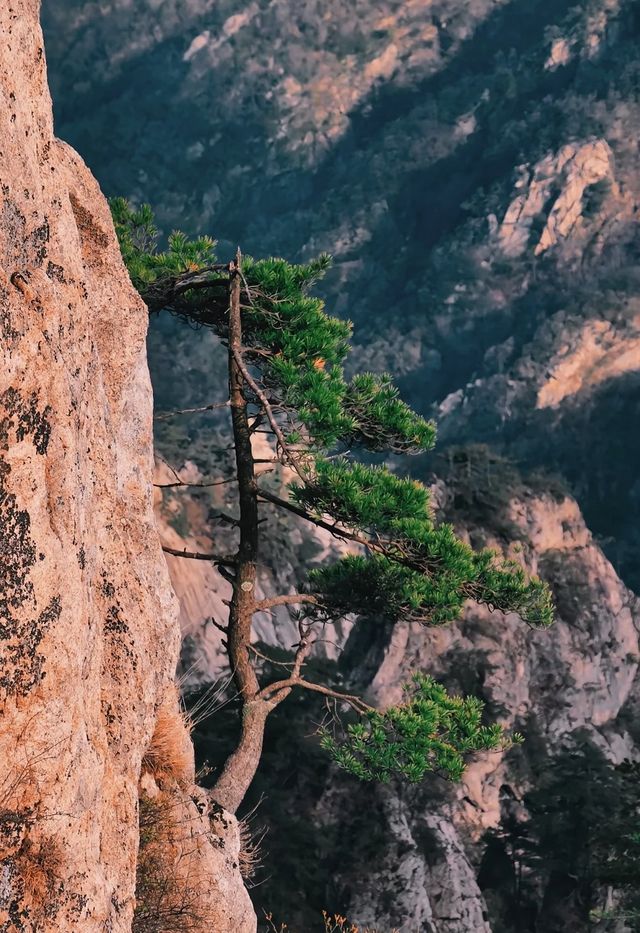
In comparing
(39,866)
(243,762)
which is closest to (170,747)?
(243,762)

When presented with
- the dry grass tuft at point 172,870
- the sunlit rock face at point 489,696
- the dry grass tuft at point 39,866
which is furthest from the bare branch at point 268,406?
the sunlit rock face at point 489,696

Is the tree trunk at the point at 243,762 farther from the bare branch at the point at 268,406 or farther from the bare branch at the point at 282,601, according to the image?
the bare branch at the point at 268,406

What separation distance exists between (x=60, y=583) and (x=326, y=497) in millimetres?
4591

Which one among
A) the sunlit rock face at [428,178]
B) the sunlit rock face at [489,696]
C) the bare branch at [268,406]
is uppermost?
the sunlit rock face at [428,178]

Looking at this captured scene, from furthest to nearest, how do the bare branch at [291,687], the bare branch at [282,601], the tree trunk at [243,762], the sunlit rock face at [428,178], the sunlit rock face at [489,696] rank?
1. the sunlit rock face at [428,178]
2. the sunlit rock face at [489,696]
3. the bare branch at [282,601]
4. the bare branch at [291,687]
5. the tree trunk at [243,762]

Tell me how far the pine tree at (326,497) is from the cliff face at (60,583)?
234 centimetres

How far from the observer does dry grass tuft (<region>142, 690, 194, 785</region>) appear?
7641mm

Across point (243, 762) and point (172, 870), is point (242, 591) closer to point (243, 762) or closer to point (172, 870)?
point (243, 762)

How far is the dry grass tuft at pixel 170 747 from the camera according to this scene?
764 centimetres

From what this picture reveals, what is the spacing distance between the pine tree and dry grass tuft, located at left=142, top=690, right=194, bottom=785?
114 cm

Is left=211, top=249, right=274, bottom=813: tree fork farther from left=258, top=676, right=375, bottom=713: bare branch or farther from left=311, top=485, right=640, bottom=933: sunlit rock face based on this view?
left=311, top=485, right=640, bottom=933: sunlit rock face

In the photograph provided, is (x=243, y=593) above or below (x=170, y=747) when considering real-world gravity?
above

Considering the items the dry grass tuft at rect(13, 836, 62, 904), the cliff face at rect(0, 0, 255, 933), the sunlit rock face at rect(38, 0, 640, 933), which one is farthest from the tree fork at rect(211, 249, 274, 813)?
the sunlit rock face at rect(38, 0, 640, 933)

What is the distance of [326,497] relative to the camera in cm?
959
